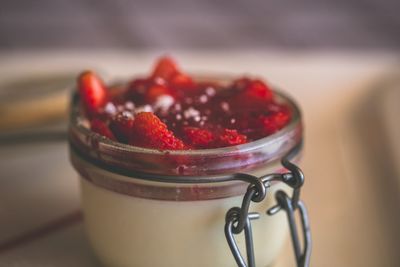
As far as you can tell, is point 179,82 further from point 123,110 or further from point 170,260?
point 170,260

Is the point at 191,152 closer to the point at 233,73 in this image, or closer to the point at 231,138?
the point at 231,138

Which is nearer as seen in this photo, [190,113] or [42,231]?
[190,113]

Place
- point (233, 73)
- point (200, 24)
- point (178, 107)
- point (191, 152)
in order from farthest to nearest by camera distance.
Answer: point (200, 24), point (233, 73), point (178, 107), point (191, 152)

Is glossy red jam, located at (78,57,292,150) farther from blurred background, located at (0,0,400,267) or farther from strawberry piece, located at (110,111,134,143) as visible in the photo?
blurred background, located at (0,0,400,267)

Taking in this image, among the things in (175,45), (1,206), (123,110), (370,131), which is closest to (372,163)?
(370,131)

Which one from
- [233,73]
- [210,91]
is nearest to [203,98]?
[210,91]

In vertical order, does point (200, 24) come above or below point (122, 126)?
below
